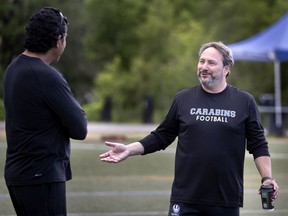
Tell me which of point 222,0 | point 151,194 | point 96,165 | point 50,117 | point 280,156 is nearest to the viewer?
point 50,117

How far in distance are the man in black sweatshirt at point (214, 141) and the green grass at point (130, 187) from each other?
192 inches

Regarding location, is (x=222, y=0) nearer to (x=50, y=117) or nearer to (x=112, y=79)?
(x=112, y=79)

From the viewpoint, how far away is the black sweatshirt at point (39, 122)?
4.93 m

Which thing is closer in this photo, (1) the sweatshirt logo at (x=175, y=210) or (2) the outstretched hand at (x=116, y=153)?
(1) the sweatshirt logo at (x=175, y=210)

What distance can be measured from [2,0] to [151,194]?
2854 cm

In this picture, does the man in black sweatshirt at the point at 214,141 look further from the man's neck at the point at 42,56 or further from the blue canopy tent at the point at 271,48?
the blue canopy tent at the point at 271,48

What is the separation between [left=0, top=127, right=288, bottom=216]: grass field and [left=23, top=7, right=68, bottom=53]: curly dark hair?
554 cm

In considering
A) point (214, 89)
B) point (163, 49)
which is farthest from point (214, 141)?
point (163, 49)

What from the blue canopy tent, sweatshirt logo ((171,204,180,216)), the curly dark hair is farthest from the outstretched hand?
the blue canopy tent

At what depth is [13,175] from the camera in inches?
196

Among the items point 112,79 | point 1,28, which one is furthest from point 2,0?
point 112,79

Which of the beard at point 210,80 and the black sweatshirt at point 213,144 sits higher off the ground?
the beard at point 210,80

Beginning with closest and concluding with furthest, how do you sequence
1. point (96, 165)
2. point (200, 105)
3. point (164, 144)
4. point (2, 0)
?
point (200, 105) → point (164, 144) → point (96, 165) → point (2, 0)

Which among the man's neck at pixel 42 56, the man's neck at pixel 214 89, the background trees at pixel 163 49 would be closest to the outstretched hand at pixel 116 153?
the man's neck at pixel 214 89
